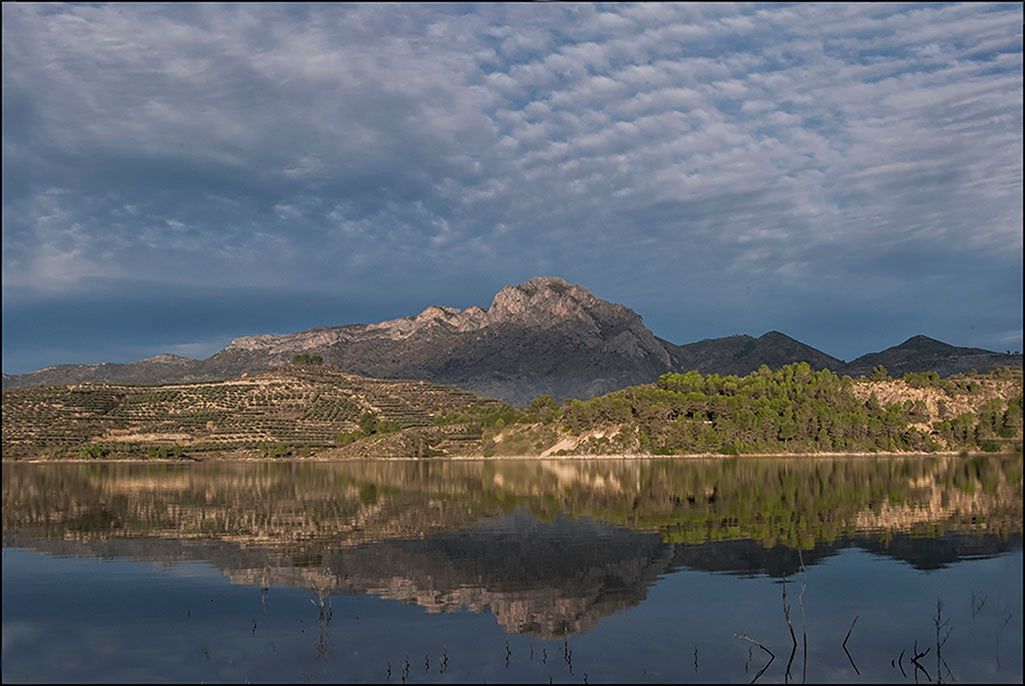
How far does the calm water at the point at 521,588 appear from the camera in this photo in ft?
111

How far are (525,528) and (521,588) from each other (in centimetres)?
2696

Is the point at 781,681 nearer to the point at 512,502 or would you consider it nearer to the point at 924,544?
the point at 924,544

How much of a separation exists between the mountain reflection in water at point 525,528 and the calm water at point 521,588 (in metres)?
0.38

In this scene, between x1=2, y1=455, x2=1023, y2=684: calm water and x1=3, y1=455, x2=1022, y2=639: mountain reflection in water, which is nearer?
x1=2, y1=455, x2=1023, y2=684: calm water

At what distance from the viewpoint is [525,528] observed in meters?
74.9

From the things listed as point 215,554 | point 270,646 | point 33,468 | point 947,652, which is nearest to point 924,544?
point 947,652

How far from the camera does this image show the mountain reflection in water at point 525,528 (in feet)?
165

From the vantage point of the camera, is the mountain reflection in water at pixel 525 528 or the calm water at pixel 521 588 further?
the mountain reflection in water at pixel 525 528

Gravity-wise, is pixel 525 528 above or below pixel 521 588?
below

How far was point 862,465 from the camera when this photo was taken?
529ft

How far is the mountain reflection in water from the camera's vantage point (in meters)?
50.3

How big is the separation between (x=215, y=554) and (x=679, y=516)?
4125 centimetres

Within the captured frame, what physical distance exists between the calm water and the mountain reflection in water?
377mm

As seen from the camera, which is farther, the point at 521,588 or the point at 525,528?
the point at 525,528
